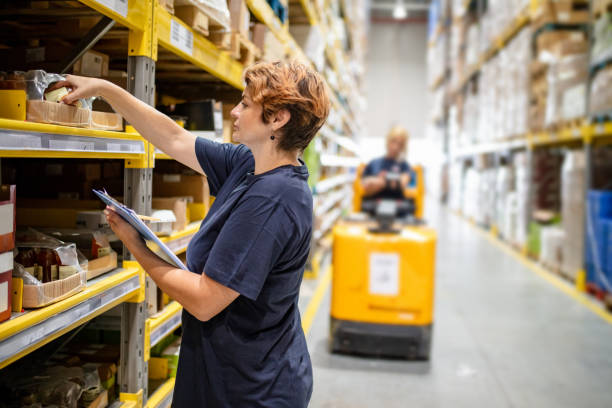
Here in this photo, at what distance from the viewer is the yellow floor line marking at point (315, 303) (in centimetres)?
526

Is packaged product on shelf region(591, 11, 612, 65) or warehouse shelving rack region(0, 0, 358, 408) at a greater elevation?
packaged product on shelf region(591, 11, 612, 65)

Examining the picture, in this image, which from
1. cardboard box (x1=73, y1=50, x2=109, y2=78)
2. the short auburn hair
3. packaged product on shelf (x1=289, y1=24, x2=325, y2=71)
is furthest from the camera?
packaged product on shelf (x1=289, y1=24, x2=325, y2=71)

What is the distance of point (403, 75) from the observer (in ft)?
83.6

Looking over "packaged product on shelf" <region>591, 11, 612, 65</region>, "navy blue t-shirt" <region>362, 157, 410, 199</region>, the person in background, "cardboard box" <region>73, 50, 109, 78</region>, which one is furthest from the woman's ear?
"packaged product on shelf" <region>591, 11, 612, 65</region>

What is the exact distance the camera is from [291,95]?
1580 millimetres

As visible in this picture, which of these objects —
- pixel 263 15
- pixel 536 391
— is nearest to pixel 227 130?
pixel 263 15

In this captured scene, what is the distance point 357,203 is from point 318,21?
2160 mm

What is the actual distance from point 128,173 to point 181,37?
0.67 m

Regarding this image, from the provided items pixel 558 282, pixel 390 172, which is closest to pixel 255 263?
pixel 390 172

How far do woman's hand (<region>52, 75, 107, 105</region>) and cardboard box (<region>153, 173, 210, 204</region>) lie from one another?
1.25 metres

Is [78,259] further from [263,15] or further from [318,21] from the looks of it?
[318,21]

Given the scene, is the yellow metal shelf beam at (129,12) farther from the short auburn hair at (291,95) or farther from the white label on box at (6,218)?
the white label on box at (6,218)

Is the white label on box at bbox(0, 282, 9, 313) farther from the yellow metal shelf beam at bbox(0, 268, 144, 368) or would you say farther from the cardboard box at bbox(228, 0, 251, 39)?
the cardboard box at bbox(228, 0, 251, 39)

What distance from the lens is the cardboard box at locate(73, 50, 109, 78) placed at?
2.21 metres
